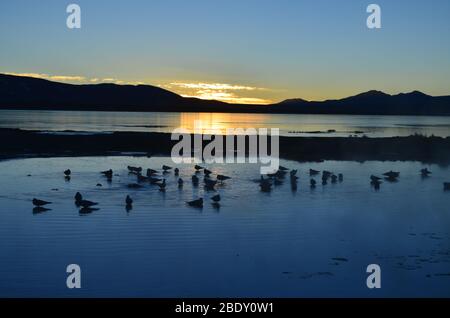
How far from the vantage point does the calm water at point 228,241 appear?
11.1 meters

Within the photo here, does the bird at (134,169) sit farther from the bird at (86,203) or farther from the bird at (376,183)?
the bird at (376,183)

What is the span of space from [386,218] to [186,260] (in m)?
7.79

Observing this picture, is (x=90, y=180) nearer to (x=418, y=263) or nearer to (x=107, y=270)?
(x=107, y=270)

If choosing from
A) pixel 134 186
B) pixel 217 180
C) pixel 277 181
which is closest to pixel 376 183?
pixel 277 181

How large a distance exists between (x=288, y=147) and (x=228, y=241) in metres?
24.5

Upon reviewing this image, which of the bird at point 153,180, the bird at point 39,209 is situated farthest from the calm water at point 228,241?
the bird at point 153,180

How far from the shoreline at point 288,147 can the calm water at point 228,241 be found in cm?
1065

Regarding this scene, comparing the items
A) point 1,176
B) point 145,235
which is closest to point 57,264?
point 145,235

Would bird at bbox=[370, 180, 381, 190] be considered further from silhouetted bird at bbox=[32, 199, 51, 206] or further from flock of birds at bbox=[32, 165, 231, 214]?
silhouetted bird at bbox=[32, 199, 51, 206]

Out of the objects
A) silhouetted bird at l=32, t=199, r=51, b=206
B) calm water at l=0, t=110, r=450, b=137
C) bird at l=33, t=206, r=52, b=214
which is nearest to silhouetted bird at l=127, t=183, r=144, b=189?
silhouetted bird at l=32, t=199, r=51, b=206

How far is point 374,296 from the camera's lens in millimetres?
10680

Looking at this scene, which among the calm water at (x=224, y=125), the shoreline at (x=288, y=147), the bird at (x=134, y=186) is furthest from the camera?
the calm water at (x=224, y=125)

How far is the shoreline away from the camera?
33.7 m
